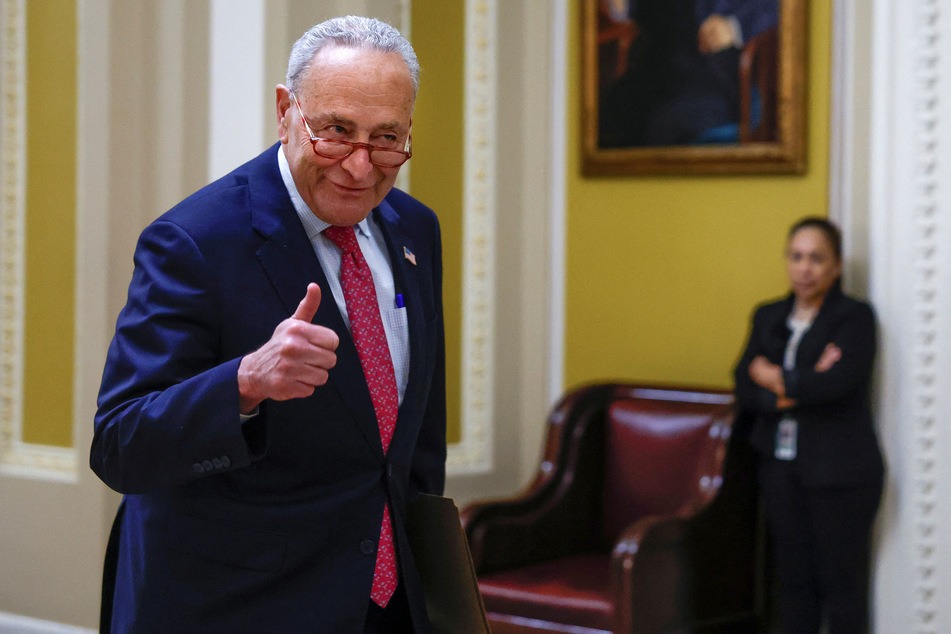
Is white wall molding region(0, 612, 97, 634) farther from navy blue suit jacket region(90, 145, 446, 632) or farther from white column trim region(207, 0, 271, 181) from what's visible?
navy blue suit jacket region(90, 145, 446, 632)

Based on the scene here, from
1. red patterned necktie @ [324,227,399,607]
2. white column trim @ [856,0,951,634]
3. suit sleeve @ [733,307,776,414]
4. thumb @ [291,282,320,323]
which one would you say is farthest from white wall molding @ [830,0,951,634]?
thumb @ [291,282,320,323]

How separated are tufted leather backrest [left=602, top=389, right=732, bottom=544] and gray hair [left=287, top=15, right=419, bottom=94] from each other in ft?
8.74

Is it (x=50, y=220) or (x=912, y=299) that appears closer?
(x=912, y=299)

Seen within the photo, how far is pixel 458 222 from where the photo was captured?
14.8 feet

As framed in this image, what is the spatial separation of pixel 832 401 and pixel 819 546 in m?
0.51

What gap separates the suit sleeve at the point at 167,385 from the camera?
4.29 ft

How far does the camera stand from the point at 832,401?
379 centimetres

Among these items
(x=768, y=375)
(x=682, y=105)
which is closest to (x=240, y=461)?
(x=768, y=375)

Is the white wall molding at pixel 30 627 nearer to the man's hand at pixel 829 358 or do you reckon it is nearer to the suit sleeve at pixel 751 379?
the suit sleeve at pixel 751 379

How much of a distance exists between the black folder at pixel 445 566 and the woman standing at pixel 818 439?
234 cm

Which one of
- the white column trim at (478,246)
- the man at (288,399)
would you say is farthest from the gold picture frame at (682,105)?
the man at (288,399)

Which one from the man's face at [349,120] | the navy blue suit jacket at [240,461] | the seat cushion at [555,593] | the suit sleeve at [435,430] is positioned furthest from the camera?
the seat cushion at [555,593]

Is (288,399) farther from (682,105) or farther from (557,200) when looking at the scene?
(557,200)

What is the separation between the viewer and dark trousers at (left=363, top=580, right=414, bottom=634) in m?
1.64
